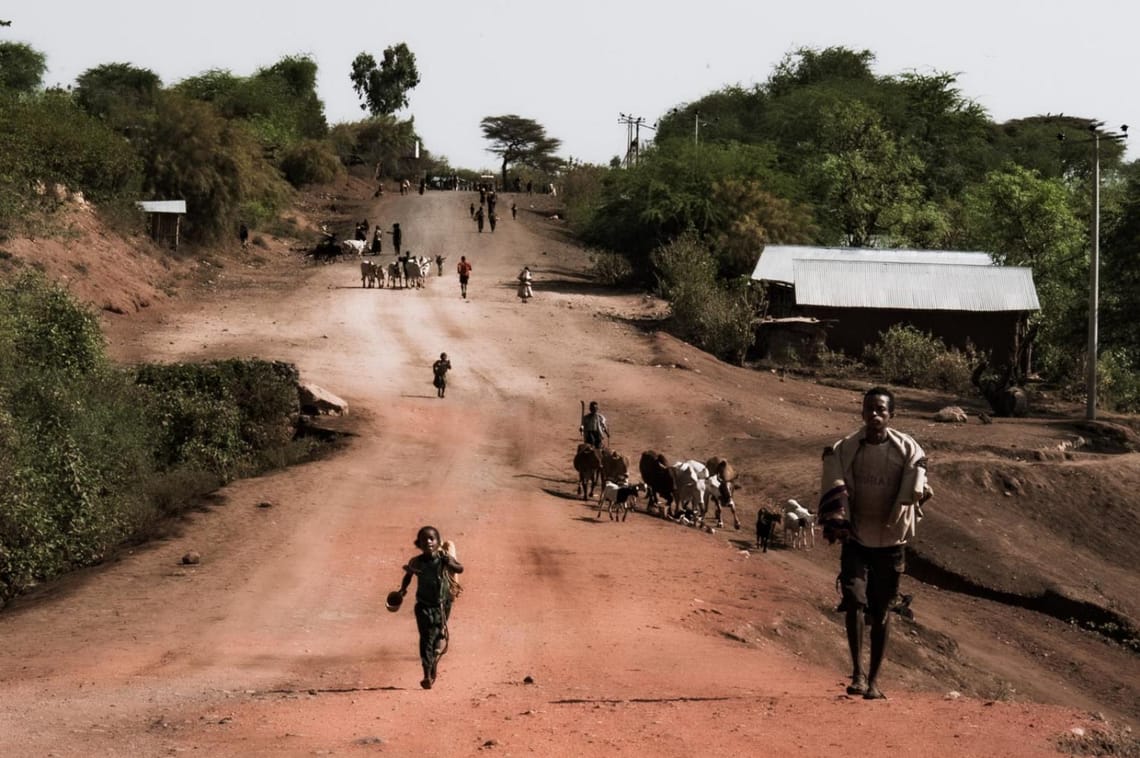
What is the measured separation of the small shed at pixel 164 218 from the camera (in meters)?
49.2

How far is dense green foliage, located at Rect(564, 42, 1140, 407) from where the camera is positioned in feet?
142

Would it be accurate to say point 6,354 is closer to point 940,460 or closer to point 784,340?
point 940,460

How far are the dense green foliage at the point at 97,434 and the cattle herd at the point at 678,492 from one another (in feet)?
17.4

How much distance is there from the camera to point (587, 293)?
51906mm

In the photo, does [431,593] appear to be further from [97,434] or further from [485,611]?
[97,434]

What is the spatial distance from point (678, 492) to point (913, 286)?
921 inches

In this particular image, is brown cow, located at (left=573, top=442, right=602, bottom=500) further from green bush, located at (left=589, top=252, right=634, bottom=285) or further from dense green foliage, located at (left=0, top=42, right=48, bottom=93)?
dense green foliage, located at (left=0, top=42, right=48, bottom=93)

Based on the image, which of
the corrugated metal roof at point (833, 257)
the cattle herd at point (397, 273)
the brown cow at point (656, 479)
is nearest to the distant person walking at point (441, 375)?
the brown cow at point (656, 479)

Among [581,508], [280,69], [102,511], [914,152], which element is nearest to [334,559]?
[102,511]

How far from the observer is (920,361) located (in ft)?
134

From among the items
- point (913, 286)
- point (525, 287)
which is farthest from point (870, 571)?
point (525, 287)

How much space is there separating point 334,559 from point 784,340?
24.8 metres

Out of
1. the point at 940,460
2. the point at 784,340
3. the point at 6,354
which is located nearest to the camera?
the point at 6,354

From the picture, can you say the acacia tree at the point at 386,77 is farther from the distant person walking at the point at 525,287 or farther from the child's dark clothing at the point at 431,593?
the child's dark clothing at the point at 431,593
